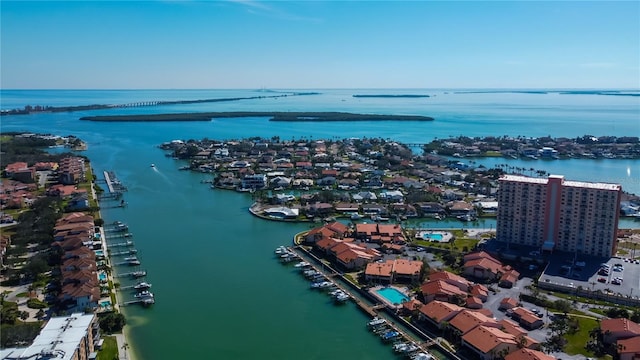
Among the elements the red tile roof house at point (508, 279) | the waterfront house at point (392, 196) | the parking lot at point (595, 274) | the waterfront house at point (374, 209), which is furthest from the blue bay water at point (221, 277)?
the parking lot at point (595, 274)

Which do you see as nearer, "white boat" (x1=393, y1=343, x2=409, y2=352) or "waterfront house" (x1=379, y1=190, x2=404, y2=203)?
"white boat" (x1=393, y1=343, x2=409, y2=352)

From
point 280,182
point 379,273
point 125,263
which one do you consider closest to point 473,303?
point 379,273

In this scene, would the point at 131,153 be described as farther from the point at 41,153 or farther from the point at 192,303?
the point at 192,303

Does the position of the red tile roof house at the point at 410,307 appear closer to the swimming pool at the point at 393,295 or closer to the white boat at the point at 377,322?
the swimming pool at the point at 393,295

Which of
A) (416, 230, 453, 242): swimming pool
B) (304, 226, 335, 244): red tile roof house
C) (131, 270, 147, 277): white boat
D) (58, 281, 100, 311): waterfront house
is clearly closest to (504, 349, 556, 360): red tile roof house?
(416, 230, 453, 242): swimming pool

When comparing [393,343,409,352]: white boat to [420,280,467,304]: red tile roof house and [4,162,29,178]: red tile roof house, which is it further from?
[4,162,29,178]: red tile roof house

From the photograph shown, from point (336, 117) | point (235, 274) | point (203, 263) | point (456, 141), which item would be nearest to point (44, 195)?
point (203, 263)

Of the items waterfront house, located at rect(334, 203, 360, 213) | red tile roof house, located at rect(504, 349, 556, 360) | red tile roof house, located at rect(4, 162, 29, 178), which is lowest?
red tile roof house, located at rect(504, 349, 556, 360)
